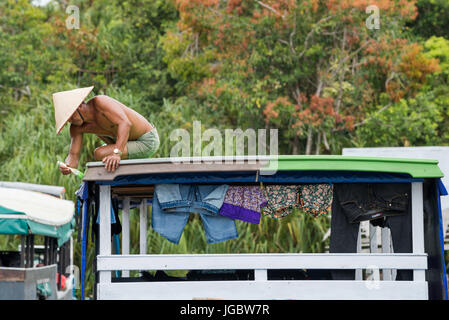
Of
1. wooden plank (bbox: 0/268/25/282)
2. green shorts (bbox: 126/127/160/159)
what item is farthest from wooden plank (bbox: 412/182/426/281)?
wooden plank (bbox: 0/268/25/282)

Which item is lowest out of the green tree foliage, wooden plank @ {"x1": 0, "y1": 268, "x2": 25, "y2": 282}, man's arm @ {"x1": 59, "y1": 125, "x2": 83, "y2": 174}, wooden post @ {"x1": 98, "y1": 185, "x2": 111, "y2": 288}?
wooden plank @ {"x1": 0, "y1": 268, "x2": 25, "y2": 282}

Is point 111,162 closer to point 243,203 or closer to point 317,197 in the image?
point 243,203

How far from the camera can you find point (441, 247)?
5535 millimetres

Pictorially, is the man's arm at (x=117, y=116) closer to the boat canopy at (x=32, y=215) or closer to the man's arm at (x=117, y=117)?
the man's arm at (x=117, y=117)

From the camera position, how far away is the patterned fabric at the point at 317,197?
6.07m

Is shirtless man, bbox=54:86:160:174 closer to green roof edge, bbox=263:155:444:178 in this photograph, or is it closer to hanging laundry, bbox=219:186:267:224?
hanging laundry, bbox=219:186:267:224

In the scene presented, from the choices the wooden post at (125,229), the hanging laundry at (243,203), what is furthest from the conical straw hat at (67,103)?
the wooden post at (125,229)

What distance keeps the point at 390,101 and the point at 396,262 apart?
1104 centimetres

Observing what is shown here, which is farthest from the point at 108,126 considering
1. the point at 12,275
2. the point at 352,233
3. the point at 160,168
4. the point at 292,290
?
the point at 12,275

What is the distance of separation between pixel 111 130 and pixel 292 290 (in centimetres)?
231

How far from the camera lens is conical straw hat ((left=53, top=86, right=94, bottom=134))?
5.83 m

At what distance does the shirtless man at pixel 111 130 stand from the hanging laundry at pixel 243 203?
105 cm

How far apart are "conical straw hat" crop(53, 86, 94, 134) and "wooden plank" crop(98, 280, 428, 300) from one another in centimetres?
170

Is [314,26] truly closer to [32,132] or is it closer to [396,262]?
[32,132]
